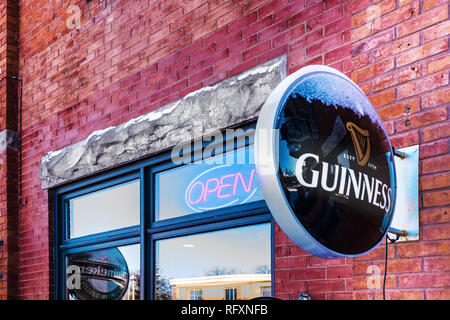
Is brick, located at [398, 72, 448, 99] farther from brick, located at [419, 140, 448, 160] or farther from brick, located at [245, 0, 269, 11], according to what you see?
brick, located at [245, 0, 269, 11]

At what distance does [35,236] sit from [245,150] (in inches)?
115

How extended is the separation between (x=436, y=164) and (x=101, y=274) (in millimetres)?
3373

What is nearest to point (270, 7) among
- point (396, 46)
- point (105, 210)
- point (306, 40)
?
point (306, 40)

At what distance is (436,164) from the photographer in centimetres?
296

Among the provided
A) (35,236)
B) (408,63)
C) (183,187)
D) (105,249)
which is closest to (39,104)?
(35,236)

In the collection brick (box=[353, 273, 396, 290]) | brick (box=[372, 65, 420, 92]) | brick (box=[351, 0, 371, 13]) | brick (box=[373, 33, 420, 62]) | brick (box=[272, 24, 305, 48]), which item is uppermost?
brick (box=[351, 0, 371, 13])

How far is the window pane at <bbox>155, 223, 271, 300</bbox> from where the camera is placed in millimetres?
3971

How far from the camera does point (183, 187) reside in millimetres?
4574

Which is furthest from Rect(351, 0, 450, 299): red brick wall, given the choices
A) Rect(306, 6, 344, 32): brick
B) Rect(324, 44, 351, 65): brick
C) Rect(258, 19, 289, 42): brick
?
Rect(258, 19, 289, 42): brick

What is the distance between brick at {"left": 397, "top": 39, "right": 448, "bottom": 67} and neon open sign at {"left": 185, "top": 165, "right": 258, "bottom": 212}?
126 cm

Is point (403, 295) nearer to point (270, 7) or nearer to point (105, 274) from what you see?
point (270, 7)

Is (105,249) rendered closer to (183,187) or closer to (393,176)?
(183,187)

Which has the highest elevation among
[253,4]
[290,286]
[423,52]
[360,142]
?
[253,4]

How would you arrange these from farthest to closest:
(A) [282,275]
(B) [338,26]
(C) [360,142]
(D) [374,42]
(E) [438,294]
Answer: (A) [282,275]
(B) [338,26]
(D) [374,42]
(E) [438,294]
(C) [360,142]
